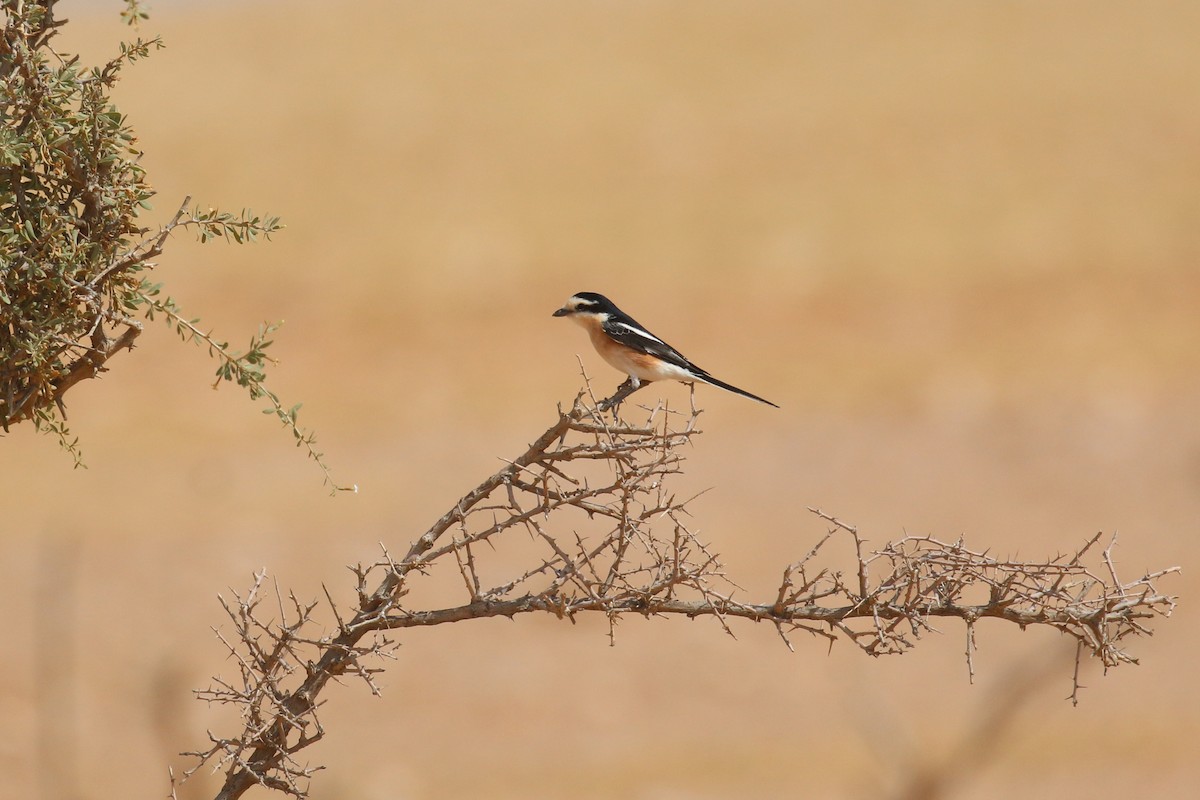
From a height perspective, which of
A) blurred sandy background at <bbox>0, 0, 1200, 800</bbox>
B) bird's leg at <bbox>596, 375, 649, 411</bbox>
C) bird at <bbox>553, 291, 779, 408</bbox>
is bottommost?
bird's leg at <bbox>596, 375, 649, 411</bbox>

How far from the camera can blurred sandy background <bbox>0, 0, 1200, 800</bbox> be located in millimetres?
16875

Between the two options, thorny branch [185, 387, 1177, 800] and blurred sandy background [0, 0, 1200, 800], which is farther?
→ blurred sandy background [0, 0, 1200, 800]

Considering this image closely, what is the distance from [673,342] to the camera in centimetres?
2598

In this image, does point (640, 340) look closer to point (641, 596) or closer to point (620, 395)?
point (620, 395)

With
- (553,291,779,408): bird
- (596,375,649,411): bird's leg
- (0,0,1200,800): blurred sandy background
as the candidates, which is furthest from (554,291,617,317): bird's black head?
(0,0,1200,800): blurred sandy background

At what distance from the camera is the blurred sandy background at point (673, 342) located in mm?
16875

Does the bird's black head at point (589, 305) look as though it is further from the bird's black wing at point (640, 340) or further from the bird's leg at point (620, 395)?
the bird's leg at point (620, 395)

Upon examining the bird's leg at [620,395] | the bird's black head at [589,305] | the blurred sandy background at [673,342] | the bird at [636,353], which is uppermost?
the blurred sandy background at [673,342]

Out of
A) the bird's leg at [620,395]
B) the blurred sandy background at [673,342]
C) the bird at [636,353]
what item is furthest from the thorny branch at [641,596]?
the blurred sandy background at [673,342]

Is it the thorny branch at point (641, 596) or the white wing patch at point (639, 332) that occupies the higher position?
the white wing patch at point (639, 332)

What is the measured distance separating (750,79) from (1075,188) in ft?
25.7

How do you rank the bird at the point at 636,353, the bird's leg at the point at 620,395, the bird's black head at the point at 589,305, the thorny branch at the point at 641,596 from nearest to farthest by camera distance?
the thorny branch at the point at 641,596, the bird's leg at the point at 620,395, the bird at the point at 636,353, the bird's black head at the point at 589,305

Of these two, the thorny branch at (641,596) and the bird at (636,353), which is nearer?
the thorny branch at (641,596)

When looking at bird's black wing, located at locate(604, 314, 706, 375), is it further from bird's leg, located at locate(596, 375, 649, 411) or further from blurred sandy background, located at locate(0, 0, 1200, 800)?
blurred sandy background, located at locate(0, 0, 1200, 800)
